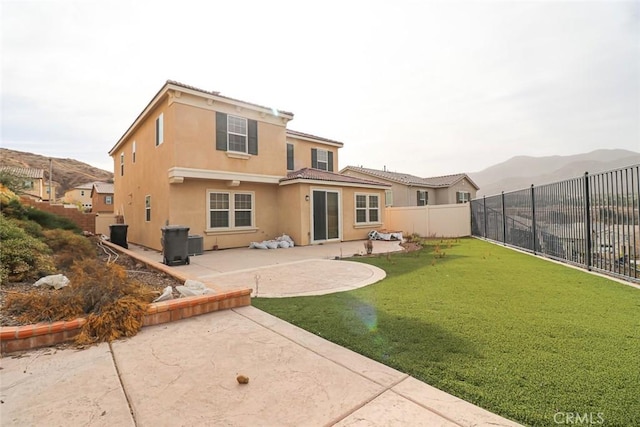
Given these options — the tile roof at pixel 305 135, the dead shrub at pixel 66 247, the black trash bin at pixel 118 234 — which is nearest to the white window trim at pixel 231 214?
the black trash bin at pixel 118 234

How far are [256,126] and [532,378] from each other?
42.1ft

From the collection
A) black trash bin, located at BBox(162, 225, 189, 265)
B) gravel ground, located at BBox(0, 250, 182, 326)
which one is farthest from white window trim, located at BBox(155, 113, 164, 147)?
gravel ground, located at BBox(0, 250, 182, 326)

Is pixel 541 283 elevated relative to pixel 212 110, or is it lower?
lower

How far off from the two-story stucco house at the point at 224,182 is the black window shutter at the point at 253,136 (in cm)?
4

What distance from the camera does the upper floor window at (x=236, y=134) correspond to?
39.2 feet

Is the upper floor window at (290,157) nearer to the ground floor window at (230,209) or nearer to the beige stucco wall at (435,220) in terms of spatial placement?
the ground floor window at (230,209)

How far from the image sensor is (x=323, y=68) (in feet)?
31.0

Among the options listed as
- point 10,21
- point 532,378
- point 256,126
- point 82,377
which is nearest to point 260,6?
point 10,21

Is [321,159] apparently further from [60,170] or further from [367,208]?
[60,170]

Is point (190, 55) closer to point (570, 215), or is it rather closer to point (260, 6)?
point (260, 6)

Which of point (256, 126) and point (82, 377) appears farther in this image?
point (256, 126)

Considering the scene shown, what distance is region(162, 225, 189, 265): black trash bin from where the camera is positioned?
27.5ft

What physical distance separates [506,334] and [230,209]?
442 inches

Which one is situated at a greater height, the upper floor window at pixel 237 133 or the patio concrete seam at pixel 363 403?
the upper floor window at pixel 237 133
